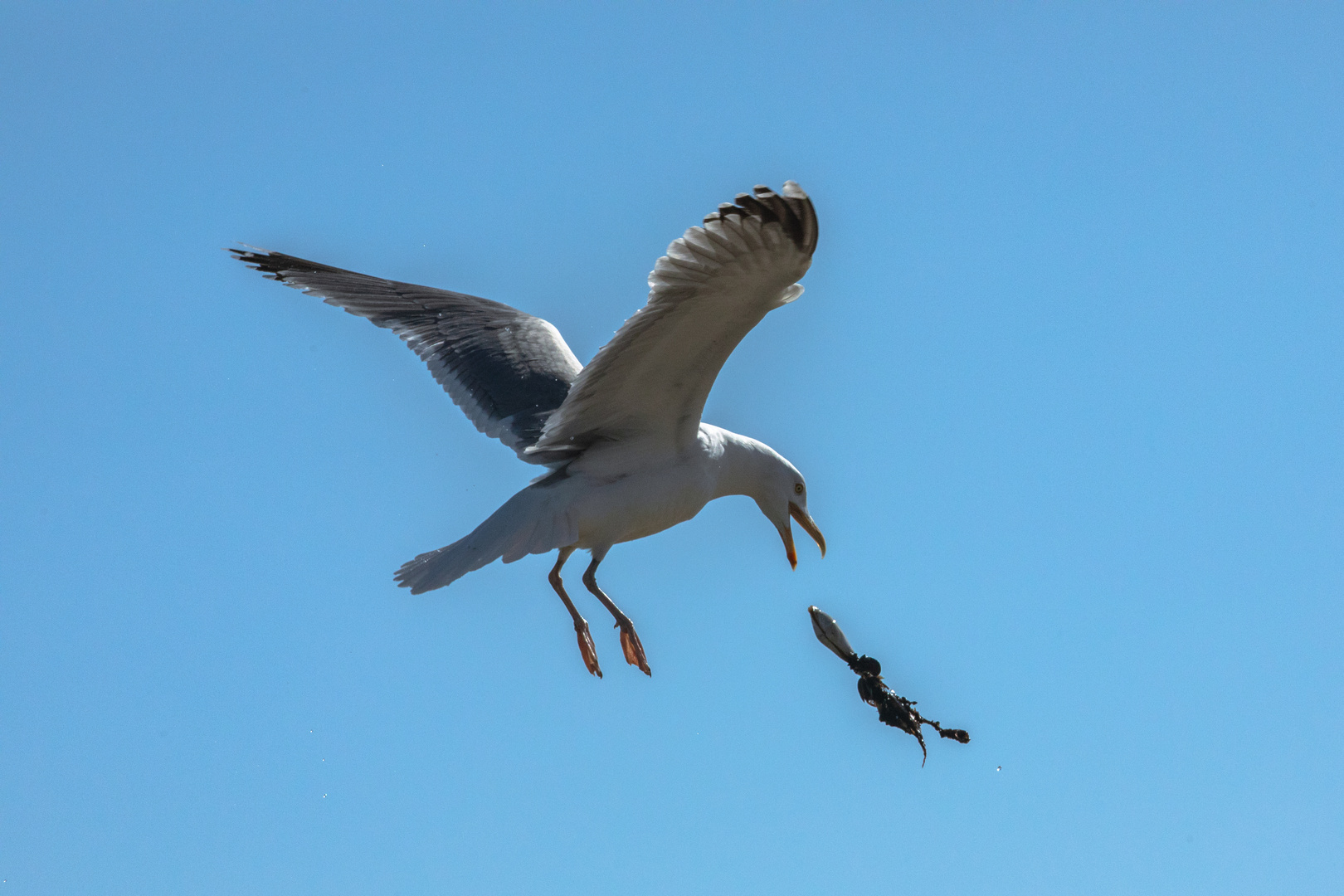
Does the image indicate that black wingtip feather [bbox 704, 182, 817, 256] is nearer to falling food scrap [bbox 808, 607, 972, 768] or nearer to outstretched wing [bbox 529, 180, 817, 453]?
outstretched wing [bbox 529, 180, 817, 453]

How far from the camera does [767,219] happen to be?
545 centimetres

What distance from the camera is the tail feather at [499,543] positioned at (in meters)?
6.67

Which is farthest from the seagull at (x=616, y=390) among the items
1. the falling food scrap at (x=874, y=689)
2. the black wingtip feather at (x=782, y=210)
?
the falling food scrap at (x=874, y=689)

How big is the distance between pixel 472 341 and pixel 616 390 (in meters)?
2.34

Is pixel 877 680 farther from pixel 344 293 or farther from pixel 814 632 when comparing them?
pixel 344 293

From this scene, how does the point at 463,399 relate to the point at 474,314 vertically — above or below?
below

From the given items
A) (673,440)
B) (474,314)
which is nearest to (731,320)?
(673,440)

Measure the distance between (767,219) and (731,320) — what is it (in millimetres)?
862

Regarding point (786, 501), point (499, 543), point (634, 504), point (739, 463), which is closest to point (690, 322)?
point (634, 504)

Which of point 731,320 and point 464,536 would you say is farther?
point 464,536

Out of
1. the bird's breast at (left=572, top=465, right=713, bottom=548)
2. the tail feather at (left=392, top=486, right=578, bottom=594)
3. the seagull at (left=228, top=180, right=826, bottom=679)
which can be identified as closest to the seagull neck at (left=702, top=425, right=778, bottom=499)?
the seagull at (left=228, top=180, right=826, bottom=679)

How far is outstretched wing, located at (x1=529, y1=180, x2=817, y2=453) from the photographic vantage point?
5500mm

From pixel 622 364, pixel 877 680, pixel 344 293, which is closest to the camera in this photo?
pixel 877 680

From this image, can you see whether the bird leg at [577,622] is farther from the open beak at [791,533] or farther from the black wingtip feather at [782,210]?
the black wingtip feather at [782,210]
